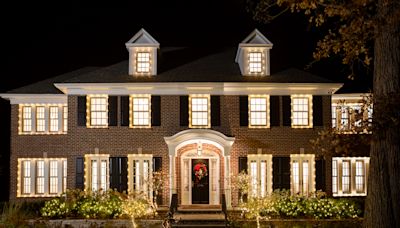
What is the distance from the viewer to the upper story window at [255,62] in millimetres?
28312

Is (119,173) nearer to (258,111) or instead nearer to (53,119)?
(53,119)

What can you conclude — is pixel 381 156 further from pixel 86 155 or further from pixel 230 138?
pixel 86 155

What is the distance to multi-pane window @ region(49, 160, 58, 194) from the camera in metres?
30.3

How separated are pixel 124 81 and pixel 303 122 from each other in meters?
8.61

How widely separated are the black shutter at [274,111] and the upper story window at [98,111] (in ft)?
25.3

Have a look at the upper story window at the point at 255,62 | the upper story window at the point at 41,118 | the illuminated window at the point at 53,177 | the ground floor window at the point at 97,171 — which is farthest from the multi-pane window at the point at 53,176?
the upper story window at the point at 255,62

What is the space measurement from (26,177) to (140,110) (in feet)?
24.5

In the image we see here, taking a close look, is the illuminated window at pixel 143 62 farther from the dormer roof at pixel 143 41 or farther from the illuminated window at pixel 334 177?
the illuminated window at pixel 334 177

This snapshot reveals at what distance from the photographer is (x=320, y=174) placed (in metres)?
27.8

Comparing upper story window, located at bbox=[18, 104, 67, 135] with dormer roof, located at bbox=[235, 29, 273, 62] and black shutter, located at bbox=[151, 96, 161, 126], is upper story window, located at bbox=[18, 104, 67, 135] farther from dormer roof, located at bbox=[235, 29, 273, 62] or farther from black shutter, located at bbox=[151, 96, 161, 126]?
dormer roof, located at bbox=[235, 29, 273, 62]

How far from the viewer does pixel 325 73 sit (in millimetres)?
37688

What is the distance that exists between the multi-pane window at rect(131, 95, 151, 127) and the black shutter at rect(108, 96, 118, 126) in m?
0.79

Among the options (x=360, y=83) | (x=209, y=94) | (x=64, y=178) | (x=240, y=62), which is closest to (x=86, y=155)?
(x=64, y=178)

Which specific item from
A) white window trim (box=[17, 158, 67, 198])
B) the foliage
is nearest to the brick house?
the foliage
